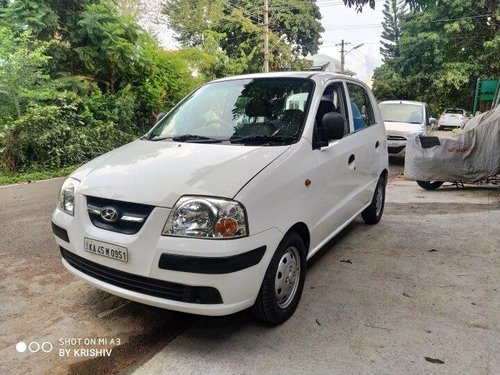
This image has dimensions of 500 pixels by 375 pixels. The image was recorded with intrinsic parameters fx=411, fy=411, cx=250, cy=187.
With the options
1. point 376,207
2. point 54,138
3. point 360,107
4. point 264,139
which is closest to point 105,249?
point 264,139

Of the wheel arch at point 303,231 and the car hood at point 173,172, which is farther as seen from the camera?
the wheel arch at point 303,231

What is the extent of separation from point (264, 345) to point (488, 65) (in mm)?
26802

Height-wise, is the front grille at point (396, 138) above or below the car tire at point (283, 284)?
above

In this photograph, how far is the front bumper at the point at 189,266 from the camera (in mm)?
2291

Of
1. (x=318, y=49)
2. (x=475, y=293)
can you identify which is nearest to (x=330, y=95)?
(x=475, y=293)

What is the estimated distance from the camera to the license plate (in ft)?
7.96

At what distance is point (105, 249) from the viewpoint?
2.50 metres

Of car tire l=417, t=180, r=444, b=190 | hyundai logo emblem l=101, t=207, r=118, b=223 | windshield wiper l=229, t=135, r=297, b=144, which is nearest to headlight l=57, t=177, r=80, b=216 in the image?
hyundai logo emblem l=101, t=207, r=118, b=223

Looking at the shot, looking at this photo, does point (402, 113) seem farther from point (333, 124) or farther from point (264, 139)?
point (264, 139)

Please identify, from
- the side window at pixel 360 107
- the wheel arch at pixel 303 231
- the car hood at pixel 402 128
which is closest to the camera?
the wheel arch at pixel 303 231

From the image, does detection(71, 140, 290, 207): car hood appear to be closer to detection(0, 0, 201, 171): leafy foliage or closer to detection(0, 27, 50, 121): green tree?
detection(0, 0, 201, 171): leafy foliage

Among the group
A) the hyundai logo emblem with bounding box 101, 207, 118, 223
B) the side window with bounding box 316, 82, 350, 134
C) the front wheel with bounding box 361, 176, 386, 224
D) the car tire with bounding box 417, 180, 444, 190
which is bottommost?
the car tire with bounding box 417, 180, 444, 190

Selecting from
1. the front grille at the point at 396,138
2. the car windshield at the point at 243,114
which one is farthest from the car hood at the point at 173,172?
the front grille at the point at 396,138

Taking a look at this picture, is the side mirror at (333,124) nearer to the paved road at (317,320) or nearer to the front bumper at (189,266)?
the front bumper at (189,266)
